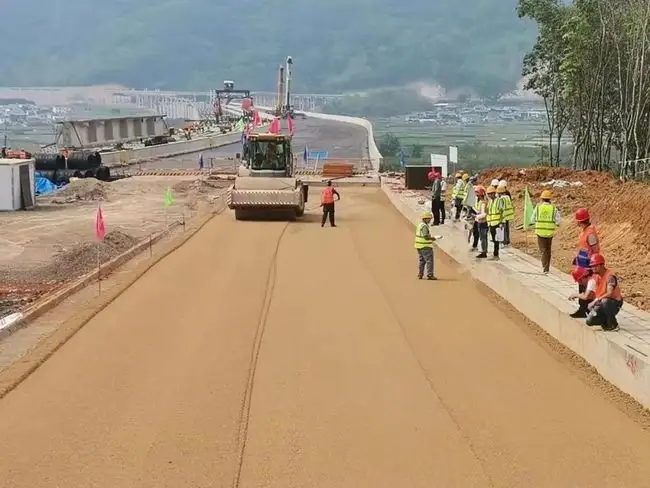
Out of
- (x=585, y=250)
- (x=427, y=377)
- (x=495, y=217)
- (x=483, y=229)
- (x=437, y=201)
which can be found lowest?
(x=427, y=377)

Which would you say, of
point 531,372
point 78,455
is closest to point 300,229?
point 531,372

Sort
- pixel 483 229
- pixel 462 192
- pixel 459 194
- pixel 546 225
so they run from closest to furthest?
pixel 546 225
pixel 483 229
pixel 462 192
pixel 459 194

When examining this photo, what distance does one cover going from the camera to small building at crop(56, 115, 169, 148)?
70188 mm

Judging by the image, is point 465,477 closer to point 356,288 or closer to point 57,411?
point 57,411

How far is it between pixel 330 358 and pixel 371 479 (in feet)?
14.0

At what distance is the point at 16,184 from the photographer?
35406 millimetres

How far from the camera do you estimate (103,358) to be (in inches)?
476

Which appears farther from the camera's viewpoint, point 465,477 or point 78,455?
point 78,455

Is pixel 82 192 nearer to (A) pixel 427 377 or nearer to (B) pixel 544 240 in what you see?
(B) pixel 544 240

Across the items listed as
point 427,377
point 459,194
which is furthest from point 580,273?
point 459,194

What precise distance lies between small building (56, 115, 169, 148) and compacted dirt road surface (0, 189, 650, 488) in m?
55.9

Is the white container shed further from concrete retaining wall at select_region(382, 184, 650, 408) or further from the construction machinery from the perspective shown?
concrete retaining wall at select_region(382, 184, 650, 408)

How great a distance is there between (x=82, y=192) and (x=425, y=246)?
26527 mm

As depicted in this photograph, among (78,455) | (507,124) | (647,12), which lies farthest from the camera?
(507,124)
